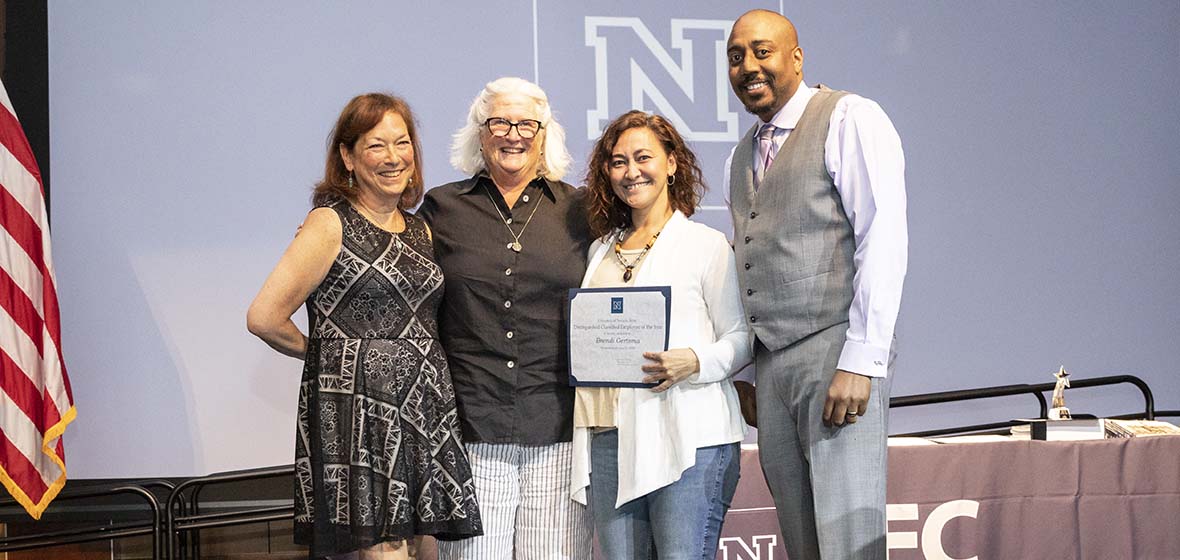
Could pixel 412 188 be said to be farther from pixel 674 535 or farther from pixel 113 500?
pixel 113 500

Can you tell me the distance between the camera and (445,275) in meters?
2.68

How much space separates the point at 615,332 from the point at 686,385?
203 mm

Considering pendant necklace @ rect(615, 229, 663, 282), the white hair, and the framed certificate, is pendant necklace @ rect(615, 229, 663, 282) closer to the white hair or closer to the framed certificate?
A: the framed certificate

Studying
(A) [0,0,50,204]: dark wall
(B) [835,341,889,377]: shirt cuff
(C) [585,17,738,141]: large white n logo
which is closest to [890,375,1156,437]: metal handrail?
(C) [585,17,738,141]: large white n logo

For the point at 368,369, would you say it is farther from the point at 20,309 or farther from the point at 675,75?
the point at 675,75

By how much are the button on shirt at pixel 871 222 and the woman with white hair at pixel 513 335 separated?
704 millimetres

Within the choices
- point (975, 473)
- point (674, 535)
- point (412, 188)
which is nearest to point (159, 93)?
point (412, 188)

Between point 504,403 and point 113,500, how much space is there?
2834mm

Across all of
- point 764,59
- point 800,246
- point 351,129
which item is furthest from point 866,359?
point 351,129

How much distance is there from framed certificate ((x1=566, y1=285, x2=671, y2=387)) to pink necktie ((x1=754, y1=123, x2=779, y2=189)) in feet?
1.16

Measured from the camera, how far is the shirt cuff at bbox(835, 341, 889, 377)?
7.45 feet

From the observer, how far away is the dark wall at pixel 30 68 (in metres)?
4.51

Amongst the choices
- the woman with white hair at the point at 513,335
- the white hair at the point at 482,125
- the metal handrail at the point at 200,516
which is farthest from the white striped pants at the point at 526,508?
the metal handrail at the point at 200,516

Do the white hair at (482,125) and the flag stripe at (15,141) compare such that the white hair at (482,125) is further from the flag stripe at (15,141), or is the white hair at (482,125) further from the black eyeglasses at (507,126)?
the flag stripe at (15,141)
